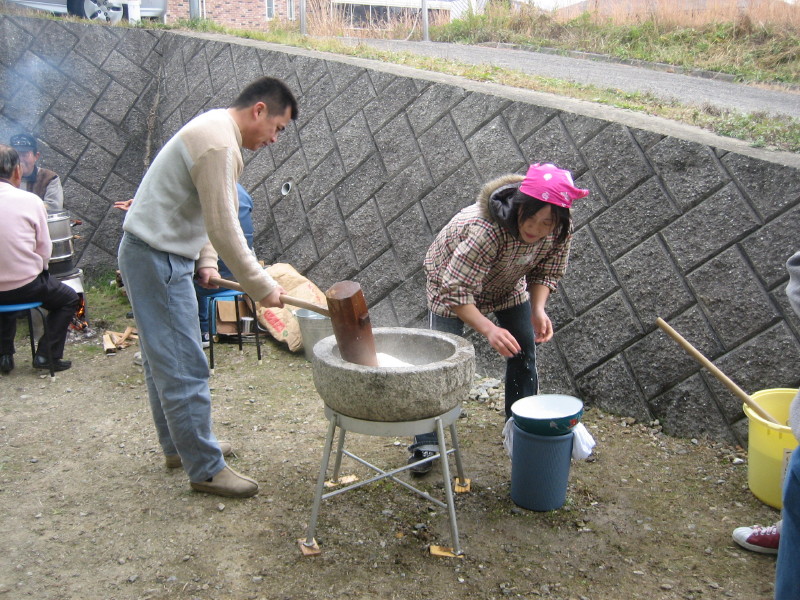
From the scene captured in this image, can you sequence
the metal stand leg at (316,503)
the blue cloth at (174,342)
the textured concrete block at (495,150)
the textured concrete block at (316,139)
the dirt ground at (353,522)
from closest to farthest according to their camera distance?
the dirt ground at (353,522) < the metal stand leg at (316,503) < the blue cloth at (174,342) < the textured concrete block at (495,150) < the textured concrete block at (316,139)

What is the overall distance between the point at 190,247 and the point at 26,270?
250 centimetres

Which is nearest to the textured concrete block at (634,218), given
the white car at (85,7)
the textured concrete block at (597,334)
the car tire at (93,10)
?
the textured concrete block at (597,334)

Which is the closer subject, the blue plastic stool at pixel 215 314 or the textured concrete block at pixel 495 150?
the textured concrete block at pixel 495 150

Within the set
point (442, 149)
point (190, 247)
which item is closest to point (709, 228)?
point (442, 149)

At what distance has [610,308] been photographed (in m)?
4.39

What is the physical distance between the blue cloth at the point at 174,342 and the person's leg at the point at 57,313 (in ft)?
7.62

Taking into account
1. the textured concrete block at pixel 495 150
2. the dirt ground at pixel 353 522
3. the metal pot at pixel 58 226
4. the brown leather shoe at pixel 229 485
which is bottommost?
the dirt ground at pixel 353 522

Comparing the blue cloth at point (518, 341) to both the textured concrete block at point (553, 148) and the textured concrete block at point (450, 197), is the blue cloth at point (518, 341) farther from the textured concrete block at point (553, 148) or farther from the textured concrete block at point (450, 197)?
the textured concrete block at point (450, 197)

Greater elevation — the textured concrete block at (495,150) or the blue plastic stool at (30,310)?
the textured concrete block at (495,150)

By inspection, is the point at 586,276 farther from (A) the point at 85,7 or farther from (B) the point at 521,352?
(A) the point at 85,7

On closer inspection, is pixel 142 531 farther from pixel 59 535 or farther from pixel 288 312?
pixel 288 312

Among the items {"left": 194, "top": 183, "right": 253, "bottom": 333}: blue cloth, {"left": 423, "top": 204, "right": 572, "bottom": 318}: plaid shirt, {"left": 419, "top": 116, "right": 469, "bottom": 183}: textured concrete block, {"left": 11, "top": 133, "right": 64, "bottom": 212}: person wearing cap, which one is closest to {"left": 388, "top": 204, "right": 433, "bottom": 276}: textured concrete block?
{"left": 419, "top": 116, "right": 469, "bottom": 183}: textured concrete block

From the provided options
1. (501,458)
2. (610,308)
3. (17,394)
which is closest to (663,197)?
(610,308)

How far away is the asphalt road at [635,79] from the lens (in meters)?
6.35
